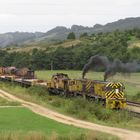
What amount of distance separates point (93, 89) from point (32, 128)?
53.5 feet

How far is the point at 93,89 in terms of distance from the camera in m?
44.4

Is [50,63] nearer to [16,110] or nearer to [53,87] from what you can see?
[53,87]

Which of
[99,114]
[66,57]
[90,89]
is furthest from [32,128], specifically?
[66,57]

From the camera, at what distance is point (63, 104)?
43.3 metres

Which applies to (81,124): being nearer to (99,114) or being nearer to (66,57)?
(99,114)

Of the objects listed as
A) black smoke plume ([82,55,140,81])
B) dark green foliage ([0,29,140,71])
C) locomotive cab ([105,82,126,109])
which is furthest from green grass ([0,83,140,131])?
dark green foliage ([0,29,140,71])

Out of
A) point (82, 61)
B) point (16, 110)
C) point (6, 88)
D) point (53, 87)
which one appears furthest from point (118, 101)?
point (82, 61)

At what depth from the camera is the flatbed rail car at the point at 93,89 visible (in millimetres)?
40438

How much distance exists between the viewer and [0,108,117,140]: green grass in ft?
81.4

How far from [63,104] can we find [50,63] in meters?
75.6

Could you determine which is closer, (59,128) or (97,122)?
(59,128)

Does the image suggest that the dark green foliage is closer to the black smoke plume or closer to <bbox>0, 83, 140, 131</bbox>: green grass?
the black smoke plume

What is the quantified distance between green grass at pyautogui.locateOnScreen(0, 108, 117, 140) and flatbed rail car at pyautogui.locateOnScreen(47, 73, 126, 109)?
7.05 meters

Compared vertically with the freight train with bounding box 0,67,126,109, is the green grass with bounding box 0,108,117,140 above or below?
below
